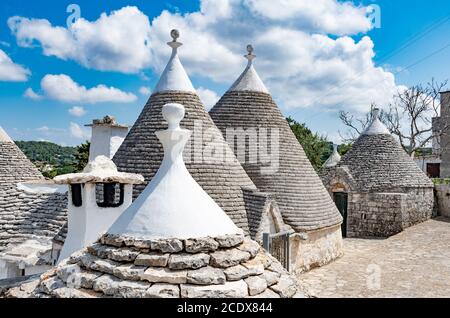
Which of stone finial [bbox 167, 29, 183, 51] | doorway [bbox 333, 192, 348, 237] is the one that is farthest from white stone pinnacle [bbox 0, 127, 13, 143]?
doorway [bbox 333, 192, 348, 237]

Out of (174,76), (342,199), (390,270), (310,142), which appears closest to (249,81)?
(174,76)

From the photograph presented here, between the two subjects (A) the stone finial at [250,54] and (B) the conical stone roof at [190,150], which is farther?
(A) the stone finial at [250,54]

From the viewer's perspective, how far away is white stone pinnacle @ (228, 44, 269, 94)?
12.2 meters

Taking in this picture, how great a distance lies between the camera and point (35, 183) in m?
11.2

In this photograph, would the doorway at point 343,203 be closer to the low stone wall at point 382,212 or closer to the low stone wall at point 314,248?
the low stone wall at point 382,212

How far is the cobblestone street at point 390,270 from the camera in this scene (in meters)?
9.30

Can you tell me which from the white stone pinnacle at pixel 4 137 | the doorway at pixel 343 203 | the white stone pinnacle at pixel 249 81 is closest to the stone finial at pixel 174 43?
the white stone pinnacle at pixel 249 81

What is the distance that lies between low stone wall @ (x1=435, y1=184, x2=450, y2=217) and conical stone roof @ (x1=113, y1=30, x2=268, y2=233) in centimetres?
1403

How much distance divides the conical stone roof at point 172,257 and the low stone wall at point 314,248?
24.0 feet

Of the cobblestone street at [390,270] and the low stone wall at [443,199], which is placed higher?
the low stone wall at [443,199]
